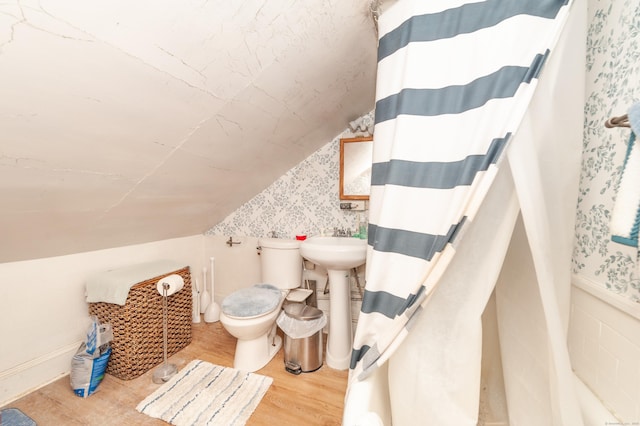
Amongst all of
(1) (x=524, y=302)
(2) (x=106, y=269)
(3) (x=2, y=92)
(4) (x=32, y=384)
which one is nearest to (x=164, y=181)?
(3) (x=2, y=92)

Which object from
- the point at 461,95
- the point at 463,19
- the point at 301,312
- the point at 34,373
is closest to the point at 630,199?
the point at 461,95

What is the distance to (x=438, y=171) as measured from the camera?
0.75m

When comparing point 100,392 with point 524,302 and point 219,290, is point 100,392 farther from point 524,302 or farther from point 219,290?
point 524,302

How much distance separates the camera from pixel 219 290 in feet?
8.27

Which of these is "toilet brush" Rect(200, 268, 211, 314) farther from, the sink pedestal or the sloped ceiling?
the sink pedestal

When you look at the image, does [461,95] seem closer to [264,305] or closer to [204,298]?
[264,305]

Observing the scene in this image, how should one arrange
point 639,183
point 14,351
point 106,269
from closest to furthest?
1. point 639,183
2. point 14,351
3. point 106,269

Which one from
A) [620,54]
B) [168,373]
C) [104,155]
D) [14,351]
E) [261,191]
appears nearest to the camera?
[620,54]

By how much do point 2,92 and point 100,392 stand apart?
1.62 m

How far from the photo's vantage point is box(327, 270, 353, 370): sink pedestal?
1.71 m

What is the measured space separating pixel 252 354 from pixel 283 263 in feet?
2.09

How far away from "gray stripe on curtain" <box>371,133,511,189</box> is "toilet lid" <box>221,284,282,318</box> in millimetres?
1203

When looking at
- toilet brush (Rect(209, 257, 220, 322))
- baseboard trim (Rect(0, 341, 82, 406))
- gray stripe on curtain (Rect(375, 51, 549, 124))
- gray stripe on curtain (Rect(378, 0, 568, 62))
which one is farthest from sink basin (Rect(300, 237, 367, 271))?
baseboard trim (Rect(0, 341, 82, 406))

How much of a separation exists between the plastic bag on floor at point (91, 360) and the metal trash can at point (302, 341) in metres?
1.05
